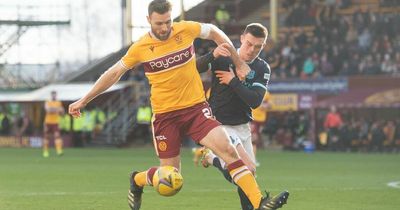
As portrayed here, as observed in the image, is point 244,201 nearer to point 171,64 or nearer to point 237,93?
point 237,93

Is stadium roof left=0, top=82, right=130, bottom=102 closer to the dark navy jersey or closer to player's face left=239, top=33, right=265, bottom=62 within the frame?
the dark navy jersey

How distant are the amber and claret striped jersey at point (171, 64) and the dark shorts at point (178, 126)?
0.27ft

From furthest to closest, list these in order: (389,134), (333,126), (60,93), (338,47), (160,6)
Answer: (60,93) < (338,47) < (333,126) < (389,134) < (160,6)

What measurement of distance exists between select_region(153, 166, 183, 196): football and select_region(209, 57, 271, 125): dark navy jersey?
4.20 feet

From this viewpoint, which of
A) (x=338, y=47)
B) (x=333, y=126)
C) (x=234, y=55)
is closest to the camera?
(x=234, y=55)

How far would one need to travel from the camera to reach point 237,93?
11453mm

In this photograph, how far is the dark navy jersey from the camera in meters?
11.4

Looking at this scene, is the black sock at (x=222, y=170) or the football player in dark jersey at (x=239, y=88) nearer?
the football player in dark jersey at (x=239, y=88)

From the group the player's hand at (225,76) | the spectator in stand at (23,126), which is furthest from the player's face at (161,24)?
the spectator in stand at (23,126)

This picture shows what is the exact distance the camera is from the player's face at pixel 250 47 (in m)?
11.6

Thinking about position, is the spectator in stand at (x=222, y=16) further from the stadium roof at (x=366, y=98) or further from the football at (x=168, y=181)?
the football at (x=168, y=181)

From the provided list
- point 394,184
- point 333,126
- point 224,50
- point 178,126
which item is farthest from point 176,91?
point 333,126

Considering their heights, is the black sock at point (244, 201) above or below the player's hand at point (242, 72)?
below

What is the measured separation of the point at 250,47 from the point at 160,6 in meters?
1.65
